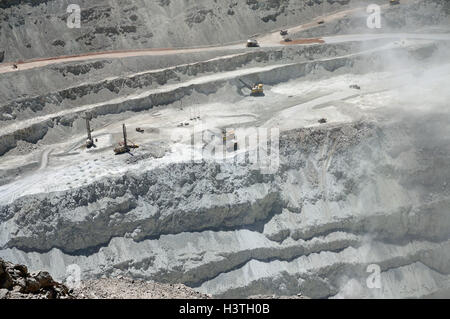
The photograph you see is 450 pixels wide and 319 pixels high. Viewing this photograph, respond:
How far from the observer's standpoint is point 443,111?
3947cm

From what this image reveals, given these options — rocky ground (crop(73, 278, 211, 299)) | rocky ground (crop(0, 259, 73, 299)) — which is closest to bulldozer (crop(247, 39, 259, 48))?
rocky ground (crop(73, 278, 211, 299))

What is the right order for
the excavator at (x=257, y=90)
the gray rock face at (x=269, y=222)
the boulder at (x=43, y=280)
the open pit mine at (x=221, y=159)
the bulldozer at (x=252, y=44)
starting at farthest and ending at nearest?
the bulldozer at (x=252, y=44), the excavator at (x=257, y=90), the open pit mine at (x=221, y=159), the gray rock face at (x=269, y=222), the boulder at (x=43, y=280)

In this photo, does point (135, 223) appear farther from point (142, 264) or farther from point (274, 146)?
point (274, 146)

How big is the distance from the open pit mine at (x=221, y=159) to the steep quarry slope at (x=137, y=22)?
187 mm

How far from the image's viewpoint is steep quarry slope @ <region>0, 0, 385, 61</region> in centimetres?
4809

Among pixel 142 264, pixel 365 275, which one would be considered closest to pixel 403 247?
pixel 365 275

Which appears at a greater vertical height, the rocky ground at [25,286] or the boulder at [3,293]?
the boulder at [3,293]

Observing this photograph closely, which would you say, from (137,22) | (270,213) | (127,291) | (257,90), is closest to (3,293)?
(127,291)

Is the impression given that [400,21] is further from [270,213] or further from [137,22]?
[270,213]

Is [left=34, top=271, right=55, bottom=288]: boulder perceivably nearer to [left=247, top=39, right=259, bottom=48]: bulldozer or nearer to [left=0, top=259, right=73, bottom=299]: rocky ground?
[left=0, top=259, right=73, bottom=299]: rocky ground

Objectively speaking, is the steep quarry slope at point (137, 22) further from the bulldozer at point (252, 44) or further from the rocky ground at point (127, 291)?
the rocky ground at point (127, 291)

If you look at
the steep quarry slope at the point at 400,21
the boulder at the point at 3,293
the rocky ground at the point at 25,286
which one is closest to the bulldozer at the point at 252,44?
the steep quarry slope at the point at 400,21

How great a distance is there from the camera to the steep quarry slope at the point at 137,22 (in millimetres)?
48094

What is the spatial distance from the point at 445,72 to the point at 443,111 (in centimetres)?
920
